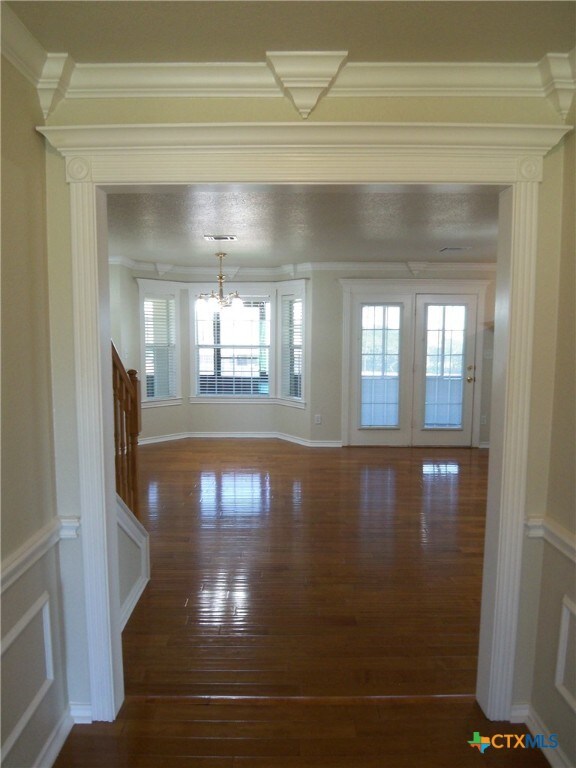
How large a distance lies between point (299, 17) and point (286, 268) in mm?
5387

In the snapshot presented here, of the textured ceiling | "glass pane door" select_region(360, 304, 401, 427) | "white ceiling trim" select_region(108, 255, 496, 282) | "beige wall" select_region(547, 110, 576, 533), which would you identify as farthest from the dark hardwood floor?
"white ceiling trim" select_region(108, 255, 496, 282)

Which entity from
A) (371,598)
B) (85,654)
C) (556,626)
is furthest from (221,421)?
(556,626)

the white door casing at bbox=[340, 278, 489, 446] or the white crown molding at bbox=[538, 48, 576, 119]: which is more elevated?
the white crown molding at bbox=[538, 48, 576, 119]

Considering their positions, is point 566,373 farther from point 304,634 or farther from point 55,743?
point 55,743

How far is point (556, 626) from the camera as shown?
1790mm

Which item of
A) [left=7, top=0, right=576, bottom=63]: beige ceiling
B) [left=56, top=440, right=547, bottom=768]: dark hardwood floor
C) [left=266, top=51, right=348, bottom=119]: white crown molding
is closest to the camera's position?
[left=7, top=0, right=576, bottom=63]: beige ceiling

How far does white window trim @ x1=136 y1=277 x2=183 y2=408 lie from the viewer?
21.6 ft

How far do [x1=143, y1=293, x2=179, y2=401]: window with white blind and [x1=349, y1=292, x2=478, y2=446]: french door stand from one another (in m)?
2.67

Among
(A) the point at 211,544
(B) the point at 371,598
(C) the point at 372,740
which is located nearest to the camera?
(C) the point at 372,740

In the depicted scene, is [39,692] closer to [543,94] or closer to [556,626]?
[556,626]

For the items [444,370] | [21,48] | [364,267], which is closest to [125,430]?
[21,48]

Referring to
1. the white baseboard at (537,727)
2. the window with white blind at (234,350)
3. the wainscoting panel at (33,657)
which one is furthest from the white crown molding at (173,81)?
the window with white blind at (234,350)

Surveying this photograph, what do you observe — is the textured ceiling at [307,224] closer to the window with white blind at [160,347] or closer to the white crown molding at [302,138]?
the white crown molding at [302,138]

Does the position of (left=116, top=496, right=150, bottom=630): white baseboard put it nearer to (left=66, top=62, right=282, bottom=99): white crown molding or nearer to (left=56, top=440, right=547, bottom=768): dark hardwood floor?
(left=56, top=440, right=547, bottom=768): dark hardwood floor
